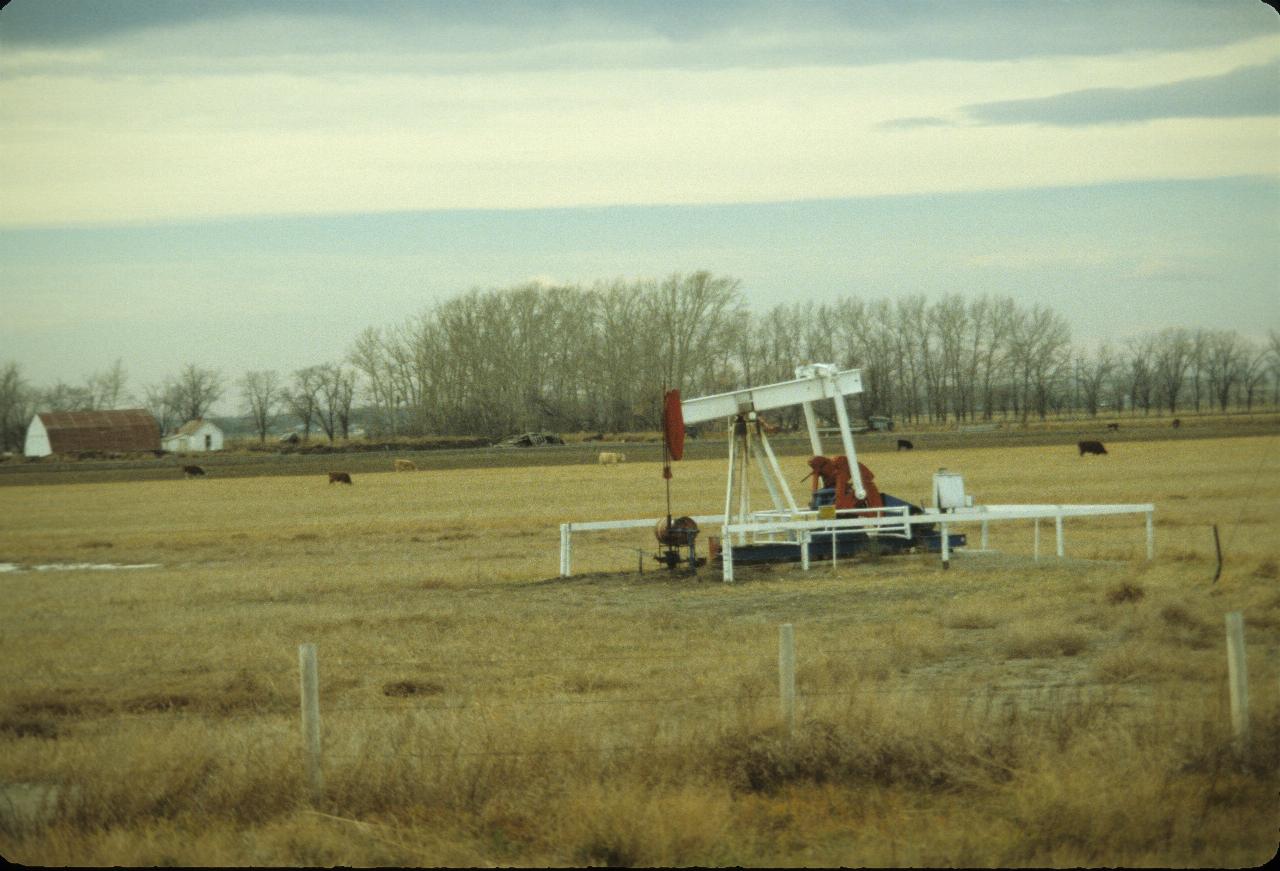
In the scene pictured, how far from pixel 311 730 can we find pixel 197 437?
126m

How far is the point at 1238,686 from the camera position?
745 cm

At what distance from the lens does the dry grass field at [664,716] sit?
6797 millimetres

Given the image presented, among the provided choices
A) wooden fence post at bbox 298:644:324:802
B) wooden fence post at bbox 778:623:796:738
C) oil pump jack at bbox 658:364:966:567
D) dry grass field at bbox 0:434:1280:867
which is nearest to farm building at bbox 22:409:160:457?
dry grass field at bbox 0:434:1280:867

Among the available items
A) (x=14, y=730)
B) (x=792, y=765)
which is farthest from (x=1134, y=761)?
(x=14, y=730)

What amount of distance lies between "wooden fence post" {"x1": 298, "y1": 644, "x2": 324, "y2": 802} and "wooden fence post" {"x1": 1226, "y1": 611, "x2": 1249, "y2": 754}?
4781mm

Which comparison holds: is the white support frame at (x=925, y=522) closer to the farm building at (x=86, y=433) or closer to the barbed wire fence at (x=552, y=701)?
the barbed wire fence at (x=552, y=701)

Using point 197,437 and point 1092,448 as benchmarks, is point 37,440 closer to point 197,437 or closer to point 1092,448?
point 197,437

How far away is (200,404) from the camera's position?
142875 mm

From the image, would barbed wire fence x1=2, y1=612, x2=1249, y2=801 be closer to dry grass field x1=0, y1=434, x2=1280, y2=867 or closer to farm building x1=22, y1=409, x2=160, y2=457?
dry grass field x1=0, y1=434, x2=1280, y2=867

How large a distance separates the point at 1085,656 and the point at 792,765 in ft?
14.6

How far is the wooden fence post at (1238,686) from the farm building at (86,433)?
97.2 meters

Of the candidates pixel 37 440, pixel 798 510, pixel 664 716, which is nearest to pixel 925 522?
pixel 798 510

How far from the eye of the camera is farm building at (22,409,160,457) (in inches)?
3848

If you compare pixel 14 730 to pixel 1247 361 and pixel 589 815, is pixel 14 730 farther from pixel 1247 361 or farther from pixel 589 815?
pixel 1247 361
